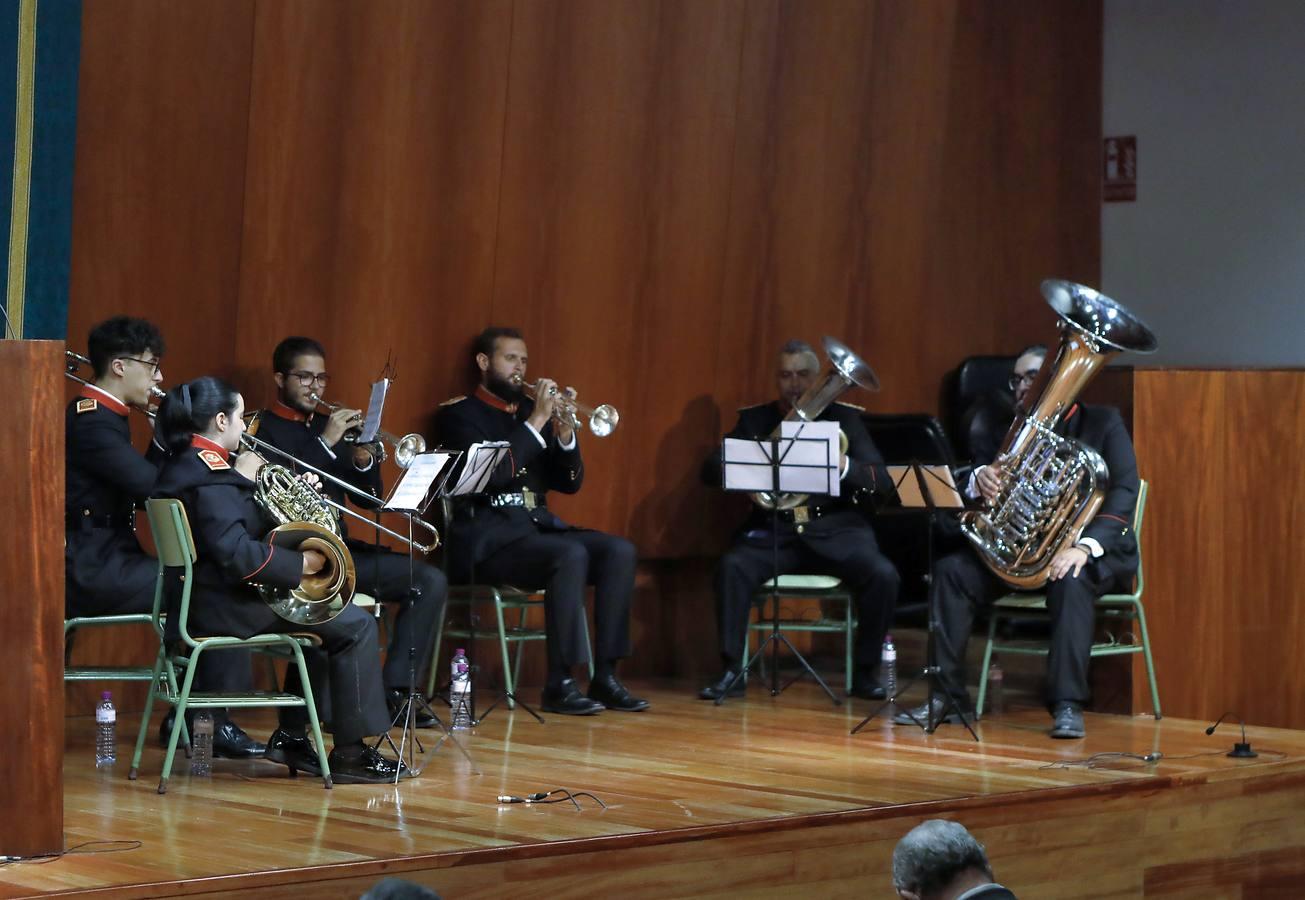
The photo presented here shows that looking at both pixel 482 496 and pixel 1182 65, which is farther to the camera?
pixel 1182 65

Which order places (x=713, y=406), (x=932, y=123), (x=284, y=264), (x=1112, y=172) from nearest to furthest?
(x=284, y=264) < (x=713, y=406) < (x=932, y=123) < (x=1112, y=172)

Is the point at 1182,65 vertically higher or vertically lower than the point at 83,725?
higher

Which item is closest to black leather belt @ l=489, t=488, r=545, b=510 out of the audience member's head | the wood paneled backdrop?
the wood paneled backdrop

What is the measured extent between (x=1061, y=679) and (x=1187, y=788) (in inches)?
33.5

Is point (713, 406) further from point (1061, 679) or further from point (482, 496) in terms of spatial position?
point (1061, 679)

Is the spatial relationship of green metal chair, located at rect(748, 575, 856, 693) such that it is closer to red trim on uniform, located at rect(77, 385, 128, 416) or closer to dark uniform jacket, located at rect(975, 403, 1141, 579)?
dark uniform jacket, located at rect(975, 403, 1141, 579)

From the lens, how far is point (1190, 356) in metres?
8.87

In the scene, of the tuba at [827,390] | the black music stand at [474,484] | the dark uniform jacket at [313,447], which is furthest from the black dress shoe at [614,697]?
the dark uniform jacket at [313,447]

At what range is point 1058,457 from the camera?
612cm

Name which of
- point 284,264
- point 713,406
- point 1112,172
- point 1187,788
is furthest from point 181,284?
point 1112,172

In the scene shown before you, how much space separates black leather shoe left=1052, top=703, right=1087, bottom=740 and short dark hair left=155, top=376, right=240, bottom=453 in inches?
115

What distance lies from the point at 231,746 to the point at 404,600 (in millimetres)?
878

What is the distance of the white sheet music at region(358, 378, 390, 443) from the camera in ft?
19.5

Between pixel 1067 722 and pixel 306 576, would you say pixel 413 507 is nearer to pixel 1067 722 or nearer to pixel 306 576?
pixel 306 576
